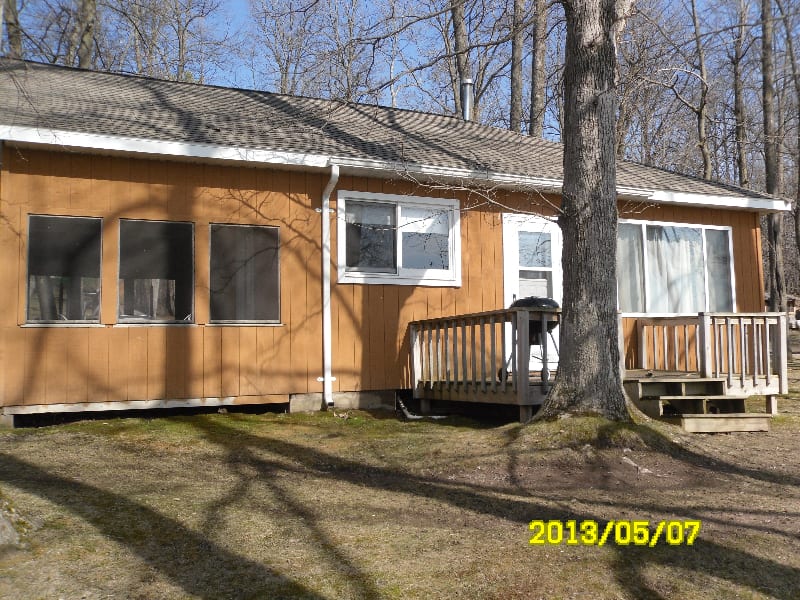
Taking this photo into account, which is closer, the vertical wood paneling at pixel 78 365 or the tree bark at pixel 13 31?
the tree bark at pixel 13 31

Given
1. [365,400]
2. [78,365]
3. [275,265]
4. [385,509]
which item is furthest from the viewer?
[365,400]

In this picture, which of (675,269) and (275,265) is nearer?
(275,265)

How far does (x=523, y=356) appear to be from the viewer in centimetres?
748

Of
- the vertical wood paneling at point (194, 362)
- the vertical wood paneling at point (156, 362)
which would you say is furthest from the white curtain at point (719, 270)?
the vertical wood paneling at point (156, 362)

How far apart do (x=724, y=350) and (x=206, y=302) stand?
296 inches

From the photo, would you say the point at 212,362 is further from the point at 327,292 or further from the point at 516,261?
the point at 516,261

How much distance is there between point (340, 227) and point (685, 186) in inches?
226

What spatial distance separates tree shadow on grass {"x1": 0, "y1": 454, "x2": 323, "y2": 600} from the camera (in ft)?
11.2

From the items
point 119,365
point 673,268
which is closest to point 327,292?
point 119,365

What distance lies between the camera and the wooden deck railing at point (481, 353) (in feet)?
24.6

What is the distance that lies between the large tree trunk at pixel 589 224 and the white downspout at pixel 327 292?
10.3ft

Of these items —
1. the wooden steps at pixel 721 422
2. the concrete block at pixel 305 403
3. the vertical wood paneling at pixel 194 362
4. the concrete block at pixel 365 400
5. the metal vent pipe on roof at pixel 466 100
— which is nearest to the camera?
the wooden steps at pixel 721 422

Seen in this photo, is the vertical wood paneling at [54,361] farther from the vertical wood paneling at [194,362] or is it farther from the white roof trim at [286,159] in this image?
the white roof trim at [286,159]

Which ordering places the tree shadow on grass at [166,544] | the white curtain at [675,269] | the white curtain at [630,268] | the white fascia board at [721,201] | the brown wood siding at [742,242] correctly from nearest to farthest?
the tree shadow on grass at [166,544], the white curtain at [630,268], the white fascia board at [721,201], the white curtain at [675,269], the brown wood siding at [742,242]
